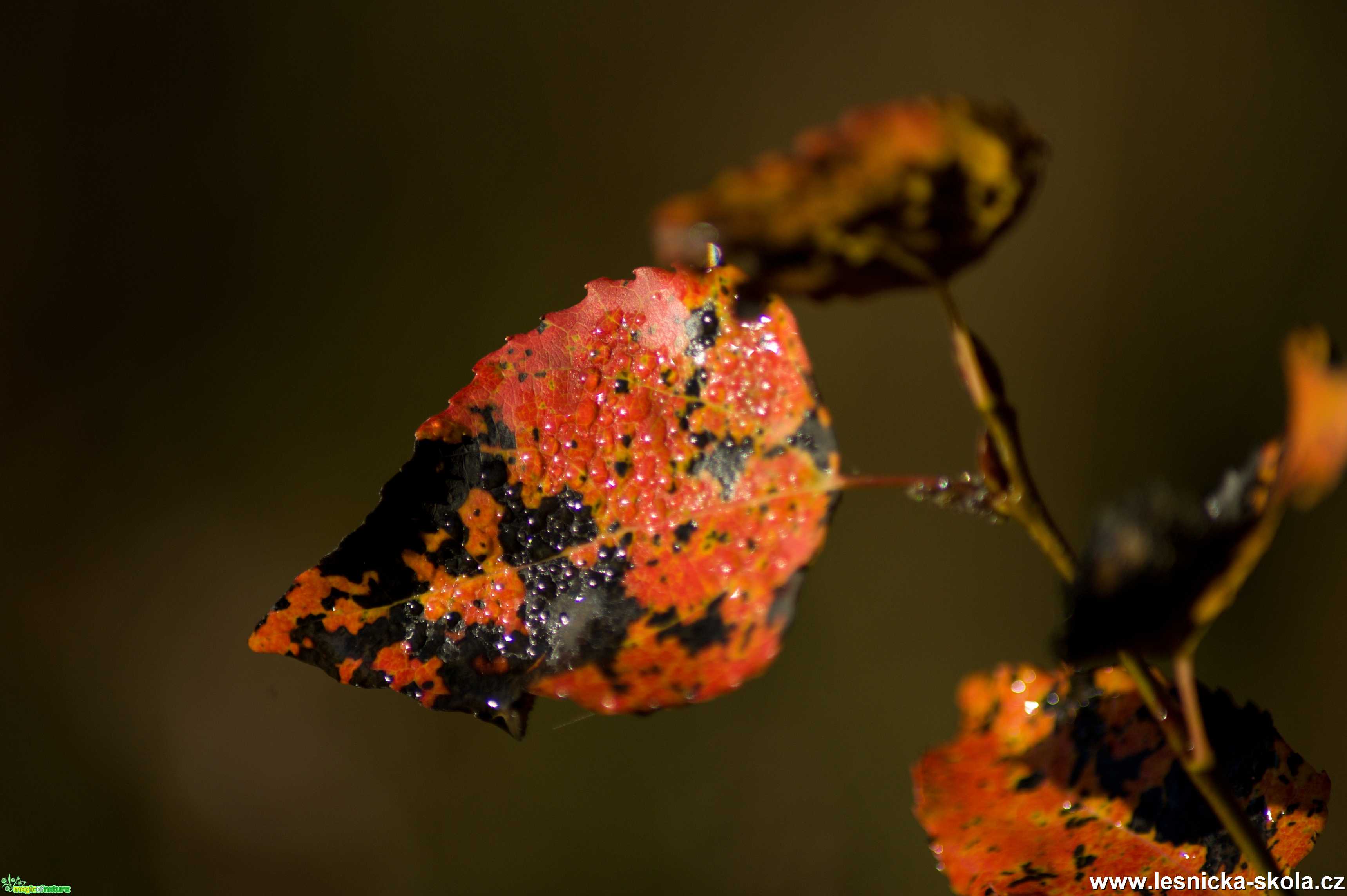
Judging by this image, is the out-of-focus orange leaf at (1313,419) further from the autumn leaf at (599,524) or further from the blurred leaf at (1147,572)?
the autumn leaf at (599,524)

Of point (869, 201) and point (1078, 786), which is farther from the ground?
point (869, 201)

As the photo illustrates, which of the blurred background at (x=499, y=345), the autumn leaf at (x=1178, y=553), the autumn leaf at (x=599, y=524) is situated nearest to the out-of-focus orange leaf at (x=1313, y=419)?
the autumn leaf at (x=1178, y=553)

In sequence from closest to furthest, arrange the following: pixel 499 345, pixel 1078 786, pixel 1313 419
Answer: pixel 1313 419, pixel 1078 786, pixel 499 345

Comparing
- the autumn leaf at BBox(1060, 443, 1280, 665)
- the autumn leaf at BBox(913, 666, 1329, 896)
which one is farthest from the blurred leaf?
the autumn leaf at BBox(913, 666, 1329, 896)

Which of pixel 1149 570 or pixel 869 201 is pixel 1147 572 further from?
pixel 869 201

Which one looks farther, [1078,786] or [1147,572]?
[1078,786]

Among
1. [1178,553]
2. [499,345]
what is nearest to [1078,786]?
[1178,553]

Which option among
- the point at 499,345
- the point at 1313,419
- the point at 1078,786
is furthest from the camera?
the point at 499,345

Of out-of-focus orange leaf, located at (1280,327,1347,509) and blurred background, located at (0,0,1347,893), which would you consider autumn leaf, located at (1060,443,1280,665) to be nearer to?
out-of-focus orange leaf, located at (1280,327,1347,509)

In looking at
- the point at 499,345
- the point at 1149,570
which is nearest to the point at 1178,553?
the point at 1149,570
